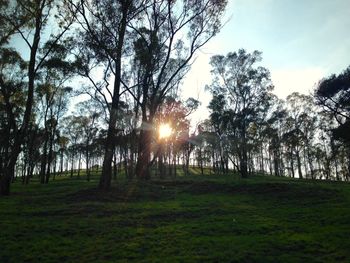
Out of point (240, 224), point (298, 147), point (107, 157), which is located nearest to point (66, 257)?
point (240, 224)

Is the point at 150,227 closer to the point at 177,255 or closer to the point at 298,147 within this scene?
the point at 177,255

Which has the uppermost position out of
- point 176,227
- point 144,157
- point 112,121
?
point 112,121

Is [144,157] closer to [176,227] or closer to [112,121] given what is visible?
[112,121]

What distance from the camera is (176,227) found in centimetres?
1595

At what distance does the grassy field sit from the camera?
12.1 meters

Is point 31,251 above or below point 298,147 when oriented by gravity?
below

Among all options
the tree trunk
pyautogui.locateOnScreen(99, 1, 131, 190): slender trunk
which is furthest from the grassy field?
the tree trunk

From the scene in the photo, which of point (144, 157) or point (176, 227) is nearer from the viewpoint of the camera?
point (176, 227)

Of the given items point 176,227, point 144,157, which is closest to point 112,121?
point 144,157

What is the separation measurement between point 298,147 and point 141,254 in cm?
6667

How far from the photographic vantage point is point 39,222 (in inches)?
647

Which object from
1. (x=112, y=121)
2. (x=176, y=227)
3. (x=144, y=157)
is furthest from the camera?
(x=144, y=157)

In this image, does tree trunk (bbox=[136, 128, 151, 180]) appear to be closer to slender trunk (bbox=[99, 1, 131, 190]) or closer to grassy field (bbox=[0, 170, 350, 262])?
slender trunk (bbox=[99, 1, 131, 190])

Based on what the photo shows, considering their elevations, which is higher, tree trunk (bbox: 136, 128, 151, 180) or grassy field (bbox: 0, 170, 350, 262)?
tree trunk (bbox: 136, 128, 151, 180)
